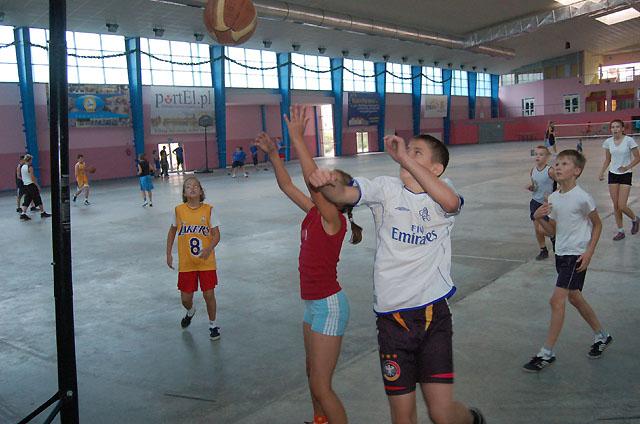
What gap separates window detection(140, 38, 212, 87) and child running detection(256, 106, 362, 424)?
97.9ft

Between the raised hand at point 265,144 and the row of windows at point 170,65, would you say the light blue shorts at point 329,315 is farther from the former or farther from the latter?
the row of windows at point 170,65

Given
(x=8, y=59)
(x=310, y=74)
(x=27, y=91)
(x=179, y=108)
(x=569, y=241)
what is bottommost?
(x=569, y=241)

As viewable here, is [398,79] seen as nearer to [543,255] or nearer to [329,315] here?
[543,255]

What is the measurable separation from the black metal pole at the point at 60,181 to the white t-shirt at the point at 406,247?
1534 millimetres

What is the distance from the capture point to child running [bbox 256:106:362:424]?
10.4 ft

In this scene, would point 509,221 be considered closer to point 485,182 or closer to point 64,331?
point 485,182

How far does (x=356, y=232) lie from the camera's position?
342cm

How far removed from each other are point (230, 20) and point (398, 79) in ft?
136

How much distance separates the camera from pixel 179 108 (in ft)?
108

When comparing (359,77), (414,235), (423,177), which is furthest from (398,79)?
(423,177)

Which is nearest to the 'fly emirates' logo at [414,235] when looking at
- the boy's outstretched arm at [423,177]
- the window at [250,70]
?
the boy's outstretched arm at [423,177]

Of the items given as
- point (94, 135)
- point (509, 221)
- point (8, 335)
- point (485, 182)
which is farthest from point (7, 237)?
point (94, 135)

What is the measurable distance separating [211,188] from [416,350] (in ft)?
63.9

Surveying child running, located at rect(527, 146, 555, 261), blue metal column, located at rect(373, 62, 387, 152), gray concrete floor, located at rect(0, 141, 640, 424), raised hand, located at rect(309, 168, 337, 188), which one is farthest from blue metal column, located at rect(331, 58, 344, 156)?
raised hand, located at rect(309, 168, 337, 188)
